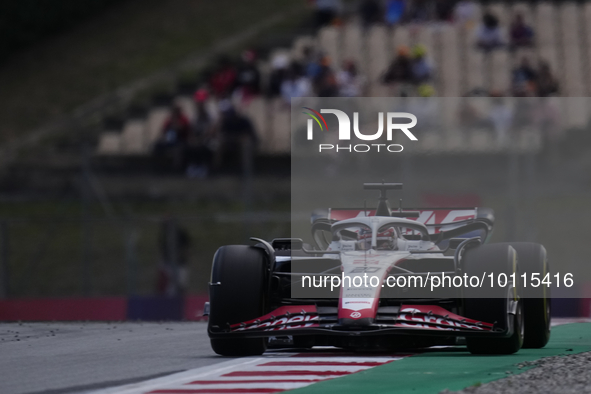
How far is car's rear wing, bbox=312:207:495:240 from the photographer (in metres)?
10.6

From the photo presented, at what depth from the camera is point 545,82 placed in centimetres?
1878

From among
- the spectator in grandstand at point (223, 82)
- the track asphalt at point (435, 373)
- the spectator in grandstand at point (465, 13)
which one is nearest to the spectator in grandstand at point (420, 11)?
the spectator in grandstand at point (465, 13)

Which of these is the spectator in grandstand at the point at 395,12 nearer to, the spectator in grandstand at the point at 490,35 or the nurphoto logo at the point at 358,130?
the spectator in grandstand at the point at 490,35

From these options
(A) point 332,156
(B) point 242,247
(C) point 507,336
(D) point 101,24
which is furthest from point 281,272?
(D) point 101,24

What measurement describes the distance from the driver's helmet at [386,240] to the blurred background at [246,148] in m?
5.99

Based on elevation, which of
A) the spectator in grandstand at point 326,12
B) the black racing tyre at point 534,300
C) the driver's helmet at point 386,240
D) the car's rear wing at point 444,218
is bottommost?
the black racing tyre at point 534,300

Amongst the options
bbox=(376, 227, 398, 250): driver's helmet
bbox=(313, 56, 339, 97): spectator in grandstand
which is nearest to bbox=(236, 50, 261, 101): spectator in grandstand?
bbox=(313, 56, 339, 97): spectator in grandstand

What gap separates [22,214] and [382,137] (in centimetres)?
658

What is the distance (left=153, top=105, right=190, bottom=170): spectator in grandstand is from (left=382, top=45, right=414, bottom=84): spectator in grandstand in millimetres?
3424

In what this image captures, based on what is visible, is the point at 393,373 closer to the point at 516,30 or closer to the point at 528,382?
the point at 528,382

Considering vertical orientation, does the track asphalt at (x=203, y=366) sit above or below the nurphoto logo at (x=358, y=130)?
below

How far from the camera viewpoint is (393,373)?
776 centimetres

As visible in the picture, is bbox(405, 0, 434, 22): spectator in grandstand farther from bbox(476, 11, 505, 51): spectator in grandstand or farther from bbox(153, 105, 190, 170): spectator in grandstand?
bbox(153, 105, 190, 170): spectator in grandstand

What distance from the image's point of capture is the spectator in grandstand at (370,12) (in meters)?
22.1
